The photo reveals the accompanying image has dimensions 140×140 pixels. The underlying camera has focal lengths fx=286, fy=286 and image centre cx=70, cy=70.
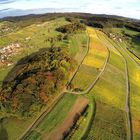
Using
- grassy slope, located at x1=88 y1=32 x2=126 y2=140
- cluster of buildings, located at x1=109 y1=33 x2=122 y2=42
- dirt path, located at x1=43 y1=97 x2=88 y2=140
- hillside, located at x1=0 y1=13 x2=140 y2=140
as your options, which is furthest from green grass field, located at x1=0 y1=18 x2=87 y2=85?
dirt path, located at x1=43 y1=97 x2=88 y2=140

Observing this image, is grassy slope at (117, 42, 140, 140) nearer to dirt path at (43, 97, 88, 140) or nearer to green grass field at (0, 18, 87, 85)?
dirt path at (43, 97, 88, 140)

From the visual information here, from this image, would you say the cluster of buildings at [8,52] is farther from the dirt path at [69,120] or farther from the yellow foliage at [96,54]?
the dirt path at [69,120]

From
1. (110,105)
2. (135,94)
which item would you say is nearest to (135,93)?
(135,94)

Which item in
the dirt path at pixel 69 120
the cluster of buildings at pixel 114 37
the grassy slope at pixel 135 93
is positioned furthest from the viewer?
the cluster of buildings at pixel 114 37

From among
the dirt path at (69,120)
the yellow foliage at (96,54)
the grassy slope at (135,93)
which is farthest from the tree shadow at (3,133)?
the yellow foliage at (96,54)

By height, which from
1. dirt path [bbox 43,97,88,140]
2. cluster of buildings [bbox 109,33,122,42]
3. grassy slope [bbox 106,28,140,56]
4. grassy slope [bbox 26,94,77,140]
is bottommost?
grassy slope [bbox 106,28,140,56]

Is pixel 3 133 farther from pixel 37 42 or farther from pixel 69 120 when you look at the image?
pixel 37 42
